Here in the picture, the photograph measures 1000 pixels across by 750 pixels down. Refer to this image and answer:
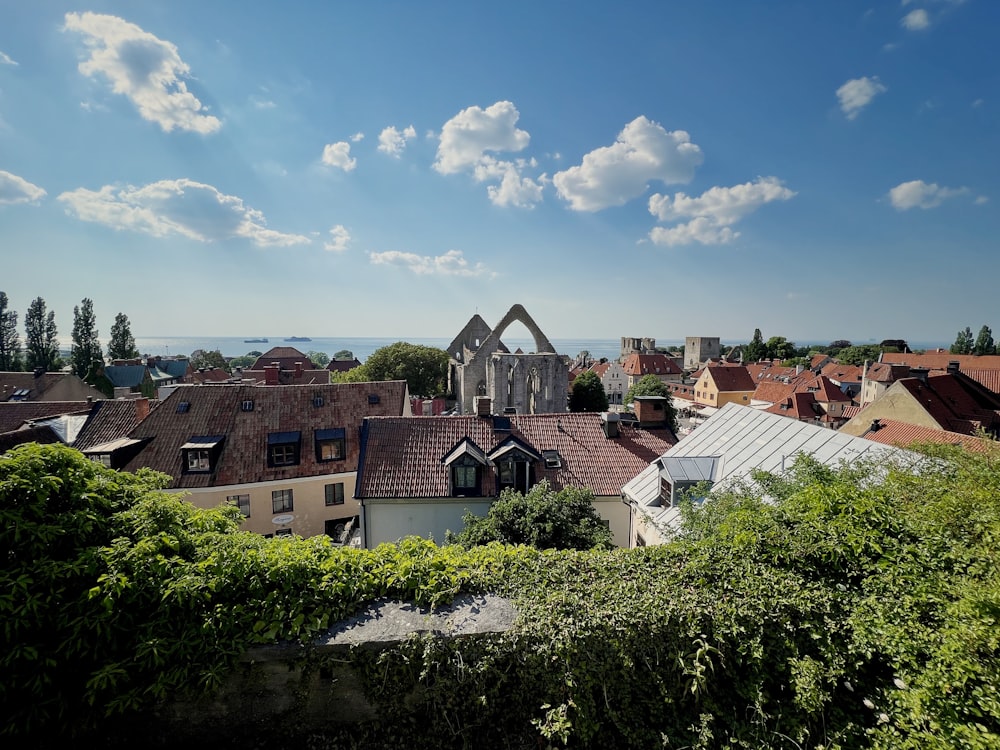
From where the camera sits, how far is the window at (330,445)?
1911 centimetres

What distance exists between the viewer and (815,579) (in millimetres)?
5152

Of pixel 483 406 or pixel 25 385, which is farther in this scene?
pixel 25 385

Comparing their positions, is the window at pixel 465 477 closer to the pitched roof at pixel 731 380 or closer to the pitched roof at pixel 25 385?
the pitched roof at pixel 25 385

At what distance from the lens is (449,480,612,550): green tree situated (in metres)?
11.0

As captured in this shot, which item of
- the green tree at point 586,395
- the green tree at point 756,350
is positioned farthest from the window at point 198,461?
the green tree at point 756,350

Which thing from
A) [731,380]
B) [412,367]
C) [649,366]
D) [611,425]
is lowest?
[611,425]

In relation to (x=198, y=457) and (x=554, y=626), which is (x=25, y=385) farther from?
(x=554, y=626)

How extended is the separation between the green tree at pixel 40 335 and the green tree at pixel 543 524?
87512mm

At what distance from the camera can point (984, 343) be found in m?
105

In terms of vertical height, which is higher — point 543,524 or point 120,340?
point 120,340

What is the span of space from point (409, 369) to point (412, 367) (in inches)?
24.4

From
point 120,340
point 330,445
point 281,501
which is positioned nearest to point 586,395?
point 330,445

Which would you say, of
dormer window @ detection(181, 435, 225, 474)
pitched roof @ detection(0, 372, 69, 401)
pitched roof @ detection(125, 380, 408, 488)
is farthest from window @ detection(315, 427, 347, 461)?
pitched roof @ detection(0, 372, 69, 401)

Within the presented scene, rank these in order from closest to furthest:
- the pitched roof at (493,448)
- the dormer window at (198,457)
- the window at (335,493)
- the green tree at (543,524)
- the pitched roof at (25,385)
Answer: the green tree at (543,524), the pitched roof at (493,448), the dormer window at (198,457), the window at (335,493), the pitched roof at (25,385)
